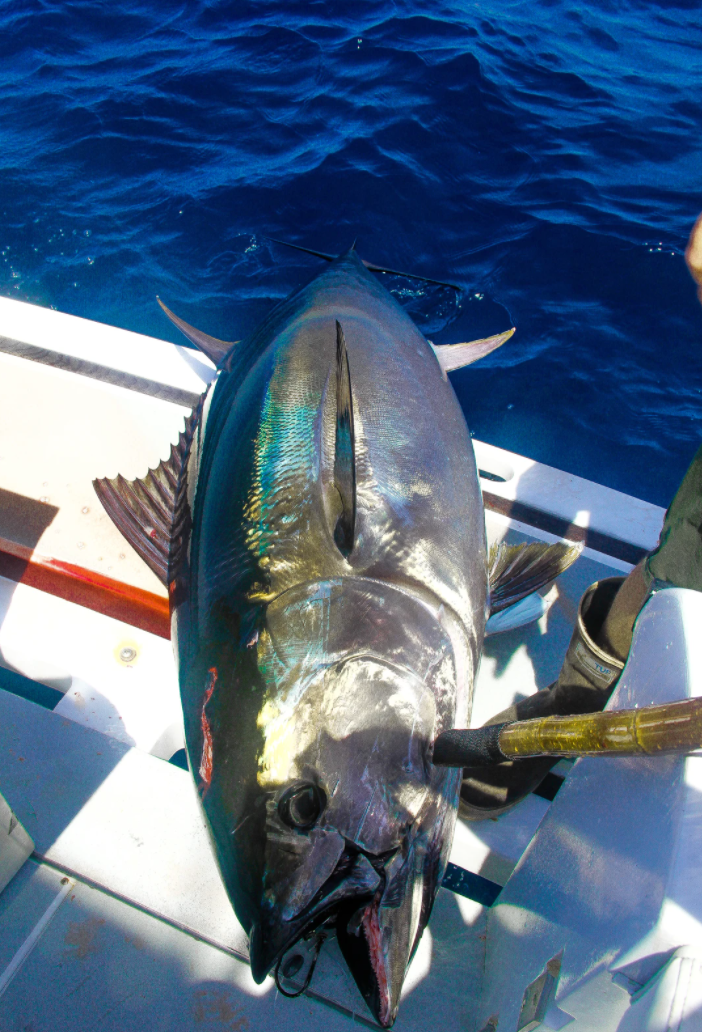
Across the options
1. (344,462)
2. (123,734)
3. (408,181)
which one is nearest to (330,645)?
(344,462)

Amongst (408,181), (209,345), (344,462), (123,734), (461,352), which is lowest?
(123,734)

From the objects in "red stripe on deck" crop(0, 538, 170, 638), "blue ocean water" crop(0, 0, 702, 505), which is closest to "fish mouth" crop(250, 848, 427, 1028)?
"red stripe on deck" crop(0, 538, 170, 638)

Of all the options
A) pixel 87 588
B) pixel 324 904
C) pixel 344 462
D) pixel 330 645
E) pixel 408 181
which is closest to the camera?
pixel 324 904

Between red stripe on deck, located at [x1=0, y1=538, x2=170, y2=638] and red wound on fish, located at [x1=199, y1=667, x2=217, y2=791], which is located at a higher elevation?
red wound on fish, located at [x1=199, y1=667, x2=217, y2=791]

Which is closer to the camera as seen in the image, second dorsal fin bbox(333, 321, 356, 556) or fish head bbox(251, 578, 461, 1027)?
fish head bbox(251, 578, 461, 1027)

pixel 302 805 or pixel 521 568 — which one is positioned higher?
pixel 302 805

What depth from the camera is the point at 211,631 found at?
4.48 ft

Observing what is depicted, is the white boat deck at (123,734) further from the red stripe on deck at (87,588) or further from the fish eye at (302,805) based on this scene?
the fish eye at (302,805)

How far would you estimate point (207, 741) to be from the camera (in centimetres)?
125

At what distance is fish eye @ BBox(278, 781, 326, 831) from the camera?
1.08 metres

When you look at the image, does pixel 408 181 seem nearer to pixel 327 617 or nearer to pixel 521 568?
pixel 521 568

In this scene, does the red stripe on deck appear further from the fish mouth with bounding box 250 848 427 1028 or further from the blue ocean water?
the blue ocean water

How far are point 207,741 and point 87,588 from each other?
1350 mm

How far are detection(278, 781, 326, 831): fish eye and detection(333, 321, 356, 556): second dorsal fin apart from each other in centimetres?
47
